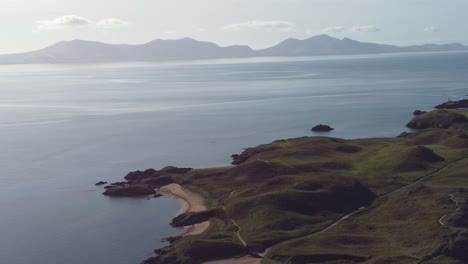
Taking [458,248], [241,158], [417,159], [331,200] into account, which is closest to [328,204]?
[331,200]

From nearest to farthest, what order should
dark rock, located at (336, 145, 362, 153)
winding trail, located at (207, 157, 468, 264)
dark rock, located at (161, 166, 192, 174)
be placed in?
winding trail, located at (207, 157, 468, 264), dark rock, located at (161, 166, 192, 174), dark rock, located at (336, 145, 362, 153)

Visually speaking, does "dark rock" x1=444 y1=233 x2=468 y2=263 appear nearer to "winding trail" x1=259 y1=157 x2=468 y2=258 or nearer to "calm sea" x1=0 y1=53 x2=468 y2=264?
"winding trail" x1=259 y1=157 x2=468 y2=258

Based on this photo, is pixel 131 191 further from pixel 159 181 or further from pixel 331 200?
pixel 331 200

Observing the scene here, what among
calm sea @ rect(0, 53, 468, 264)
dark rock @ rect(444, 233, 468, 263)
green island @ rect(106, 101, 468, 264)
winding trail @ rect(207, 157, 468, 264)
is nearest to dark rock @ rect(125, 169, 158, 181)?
green island @ rect(106, 101, 468, 264)

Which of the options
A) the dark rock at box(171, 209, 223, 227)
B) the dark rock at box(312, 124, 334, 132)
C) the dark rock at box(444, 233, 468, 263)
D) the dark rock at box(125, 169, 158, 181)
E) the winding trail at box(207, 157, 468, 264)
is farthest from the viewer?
the dark rock at box(312, 124, 334, 132)

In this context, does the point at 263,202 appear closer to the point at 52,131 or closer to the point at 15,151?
the point at 15,151

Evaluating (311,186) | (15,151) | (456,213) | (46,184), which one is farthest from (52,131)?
(456,213)
